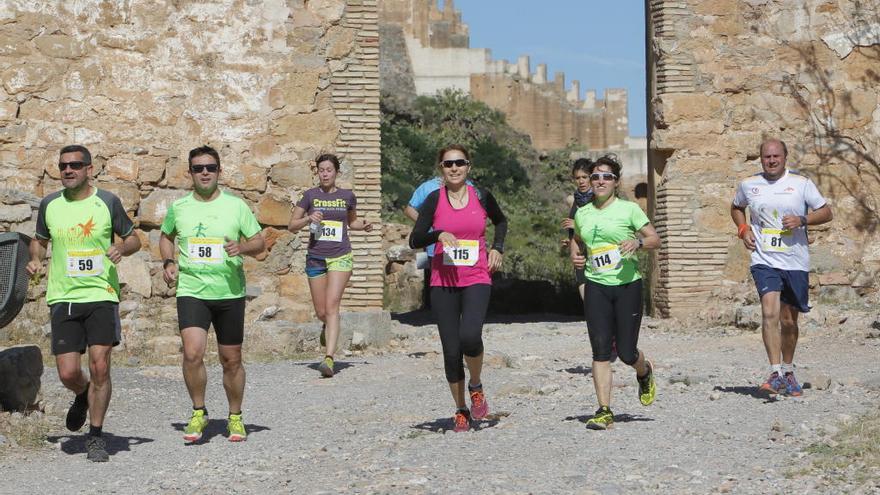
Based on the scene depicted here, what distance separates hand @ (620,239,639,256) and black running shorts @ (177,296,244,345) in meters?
2.20

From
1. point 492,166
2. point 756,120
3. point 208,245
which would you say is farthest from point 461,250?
point 492,166

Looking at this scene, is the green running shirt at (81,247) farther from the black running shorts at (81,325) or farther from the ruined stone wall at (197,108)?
the ruined stone wall at (197,108)

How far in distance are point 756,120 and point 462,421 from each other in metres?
8.03

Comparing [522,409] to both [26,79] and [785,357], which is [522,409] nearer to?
[785,357]

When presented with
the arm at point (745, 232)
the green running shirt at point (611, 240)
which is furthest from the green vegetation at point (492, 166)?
the green running shirt at point (611, 240)

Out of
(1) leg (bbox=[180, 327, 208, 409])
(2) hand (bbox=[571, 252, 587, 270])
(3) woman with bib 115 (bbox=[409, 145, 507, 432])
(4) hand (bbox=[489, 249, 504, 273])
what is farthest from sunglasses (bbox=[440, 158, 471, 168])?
(1) leg (bbox=[180, 327, 208, 409])

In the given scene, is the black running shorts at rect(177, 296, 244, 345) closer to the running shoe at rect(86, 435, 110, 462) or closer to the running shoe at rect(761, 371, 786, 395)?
the running shoe at rect(86, 435, 110, 462)

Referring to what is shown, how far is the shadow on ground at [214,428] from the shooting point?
8.20 metres

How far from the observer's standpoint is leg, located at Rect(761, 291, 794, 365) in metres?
9.17

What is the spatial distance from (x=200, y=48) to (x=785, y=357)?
21.3ft

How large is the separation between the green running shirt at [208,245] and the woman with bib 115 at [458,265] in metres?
1.01

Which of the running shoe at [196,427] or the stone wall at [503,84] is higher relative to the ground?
the stone wall at [503,84]

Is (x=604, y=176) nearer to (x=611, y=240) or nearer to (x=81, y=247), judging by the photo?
(x=611, y=240)

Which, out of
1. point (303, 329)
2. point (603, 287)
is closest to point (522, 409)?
point (603, 287)
